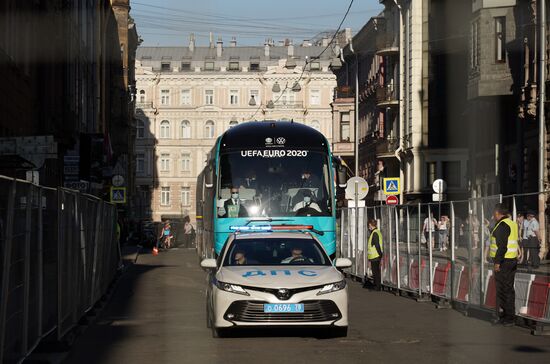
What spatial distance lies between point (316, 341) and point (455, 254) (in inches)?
264

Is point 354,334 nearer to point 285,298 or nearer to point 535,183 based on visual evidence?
point 285,298

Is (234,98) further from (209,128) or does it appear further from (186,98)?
(186,98)

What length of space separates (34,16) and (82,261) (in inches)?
790

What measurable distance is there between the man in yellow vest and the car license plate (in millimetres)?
3828

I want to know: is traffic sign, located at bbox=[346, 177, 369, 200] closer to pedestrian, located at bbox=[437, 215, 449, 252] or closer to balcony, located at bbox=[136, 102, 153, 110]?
pedestrian, located at bbox=[437, 215, 449, 252]

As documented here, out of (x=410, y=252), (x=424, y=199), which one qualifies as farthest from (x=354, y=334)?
(x=424, y=199)

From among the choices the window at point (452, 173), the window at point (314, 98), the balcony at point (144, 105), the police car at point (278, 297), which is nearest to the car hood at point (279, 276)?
the police car at point (278, 297)

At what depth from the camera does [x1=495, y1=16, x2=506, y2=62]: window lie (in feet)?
159

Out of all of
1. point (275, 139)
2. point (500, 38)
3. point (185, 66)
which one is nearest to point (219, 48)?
point (185, 66)

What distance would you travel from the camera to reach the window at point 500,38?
48531mm

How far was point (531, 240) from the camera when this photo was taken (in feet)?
57.4

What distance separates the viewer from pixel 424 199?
65.4 m

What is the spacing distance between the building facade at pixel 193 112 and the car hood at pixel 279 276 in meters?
104

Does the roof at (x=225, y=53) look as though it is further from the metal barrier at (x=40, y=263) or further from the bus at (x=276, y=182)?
the metal barrier at (x=40, y=263)
